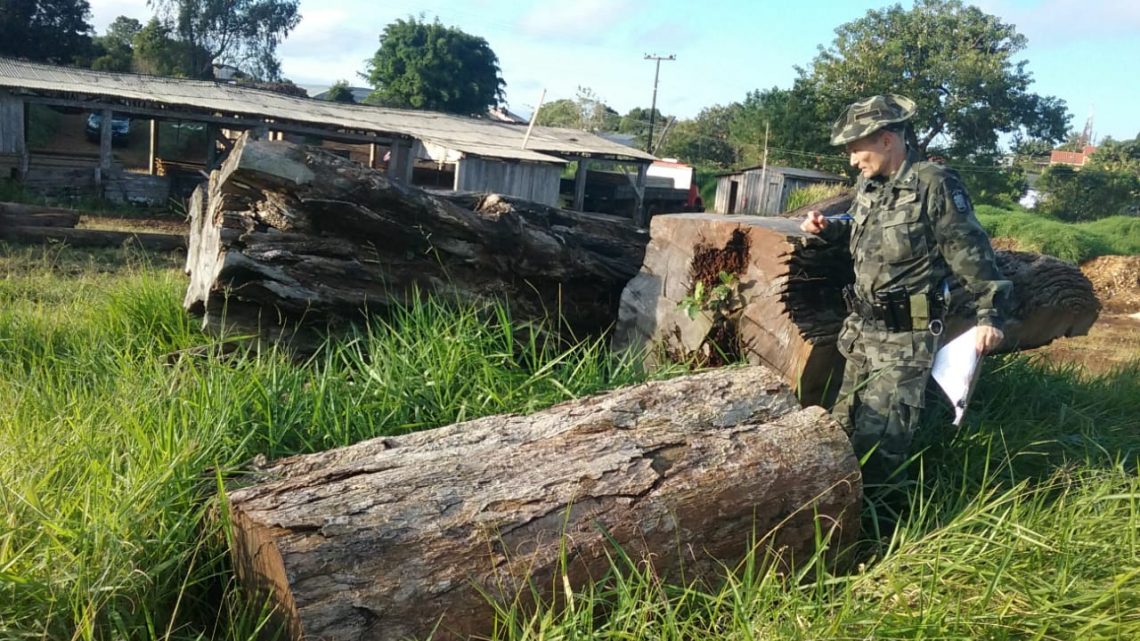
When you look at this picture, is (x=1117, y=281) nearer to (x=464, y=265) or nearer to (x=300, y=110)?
(x=464, y=265)

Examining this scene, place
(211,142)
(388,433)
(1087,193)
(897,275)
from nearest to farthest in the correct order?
1. (388,433)
2. (897,275)
3. (211,142)
4. (1087,193)

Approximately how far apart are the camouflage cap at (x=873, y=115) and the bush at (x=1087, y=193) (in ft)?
127

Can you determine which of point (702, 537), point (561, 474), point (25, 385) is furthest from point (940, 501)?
point (25, 385)

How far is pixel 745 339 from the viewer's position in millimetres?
4191

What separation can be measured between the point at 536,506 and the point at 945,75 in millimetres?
46825

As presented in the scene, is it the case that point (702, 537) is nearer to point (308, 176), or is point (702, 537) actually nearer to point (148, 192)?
point (308, 176)

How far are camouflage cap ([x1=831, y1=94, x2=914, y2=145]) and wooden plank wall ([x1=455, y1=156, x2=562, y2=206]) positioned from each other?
14.8 meters

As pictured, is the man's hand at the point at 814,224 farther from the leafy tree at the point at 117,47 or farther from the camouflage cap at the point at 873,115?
the leafy tree at the point at 117,47

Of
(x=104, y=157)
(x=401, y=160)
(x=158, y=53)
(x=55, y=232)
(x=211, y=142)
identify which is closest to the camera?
(x=55, y=232)

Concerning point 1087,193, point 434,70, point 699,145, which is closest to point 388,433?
point 1087,193

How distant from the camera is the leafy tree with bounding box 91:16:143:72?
122 feet

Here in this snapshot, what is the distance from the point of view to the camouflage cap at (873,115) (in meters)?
3.70

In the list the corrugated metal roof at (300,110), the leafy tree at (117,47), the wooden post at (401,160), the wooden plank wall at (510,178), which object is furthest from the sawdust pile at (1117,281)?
the leafy tree at (117,47)

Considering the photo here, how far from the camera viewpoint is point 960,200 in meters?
3.64
